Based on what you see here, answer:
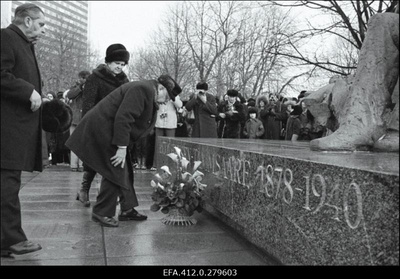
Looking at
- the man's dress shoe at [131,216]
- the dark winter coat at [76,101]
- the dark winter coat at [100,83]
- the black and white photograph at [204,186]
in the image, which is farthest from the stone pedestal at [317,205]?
the dark winter coat at [76,101]

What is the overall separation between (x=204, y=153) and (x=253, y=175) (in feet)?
5.75

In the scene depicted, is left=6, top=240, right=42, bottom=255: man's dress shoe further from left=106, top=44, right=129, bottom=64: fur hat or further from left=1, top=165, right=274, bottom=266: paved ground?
Answer: left=106, top=44, right=129, bottom=64: fur hat

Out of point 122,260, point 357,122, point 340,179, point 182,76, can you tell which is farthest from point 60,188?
point 182,76

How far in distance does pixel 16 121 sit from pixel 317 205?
2.29 m

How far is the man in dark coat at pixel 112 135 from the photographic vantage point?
188 inches

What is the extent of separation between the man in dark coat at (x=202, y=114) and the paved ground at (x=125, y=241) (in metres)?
4.01

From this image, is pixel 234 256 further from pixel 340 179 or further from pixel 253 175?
pixel 340 179

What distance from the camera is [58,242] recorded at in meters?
4.23

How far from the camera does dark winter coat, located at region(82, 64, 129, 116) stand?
6395 millimetres

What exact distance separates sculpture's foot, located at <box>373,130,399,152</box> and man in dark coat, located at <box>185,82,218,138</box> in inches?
253

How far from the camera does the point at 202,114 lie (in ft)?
33.4

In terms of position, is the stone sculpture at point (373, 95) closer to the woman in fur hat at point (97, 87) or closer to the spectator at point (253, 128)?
the woman in fur hat at point (97, 87)

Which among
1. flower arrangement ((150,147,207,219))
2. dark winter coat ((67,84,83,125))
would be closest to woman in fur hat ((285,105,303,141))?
dark winter coat ((67,84,83,125))
